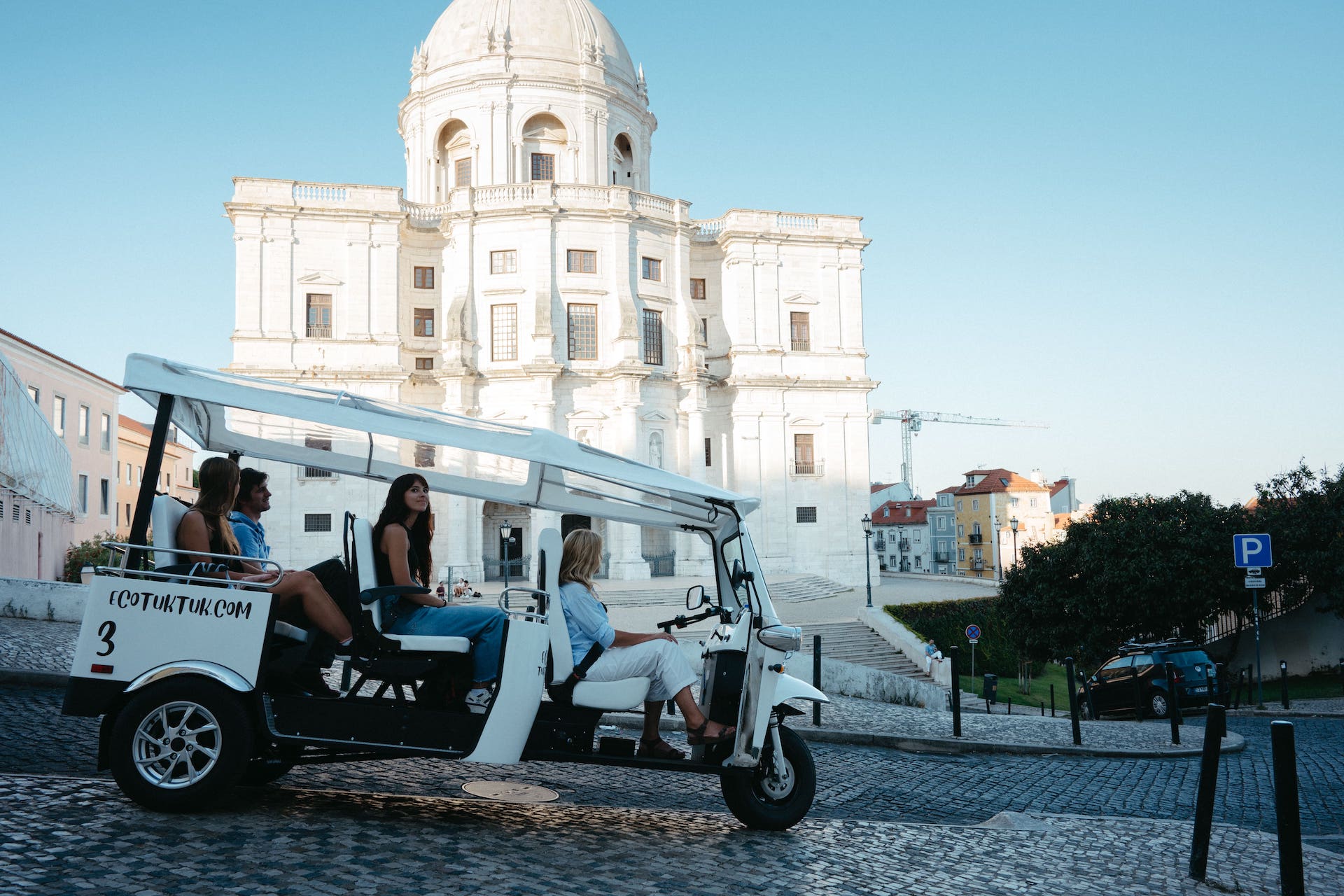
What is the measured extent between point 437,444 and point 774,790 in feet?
9.60

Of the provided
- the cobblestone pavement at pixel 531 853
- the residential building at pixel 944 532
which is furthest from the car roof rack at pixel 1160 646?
the residential building at pixel 944 532

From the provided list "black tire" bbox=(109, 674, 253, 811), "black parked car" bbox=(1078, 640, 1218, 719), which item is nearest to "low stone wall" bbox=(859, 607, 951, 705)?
"black parked car" bbox=(1078, 640, 1218, 719)

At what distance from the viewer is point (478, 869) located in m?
4.90

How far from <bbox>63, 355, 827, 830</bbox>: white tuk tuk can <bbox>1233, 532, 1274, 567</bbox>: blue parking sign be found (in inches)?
599

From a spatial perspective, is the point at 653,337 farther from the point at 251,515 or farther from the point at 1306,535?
the point at 251,515

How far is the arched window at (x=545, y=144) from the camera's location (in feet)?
161

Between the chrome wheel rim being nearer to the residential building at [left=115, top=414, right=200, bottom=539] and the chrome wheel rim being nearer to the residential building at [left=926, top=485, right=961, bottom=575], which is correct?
the residential building at [left=115, top=414, right=200, bottom=539]

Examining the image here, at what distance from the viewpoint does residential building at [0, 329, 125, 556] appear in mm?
35938

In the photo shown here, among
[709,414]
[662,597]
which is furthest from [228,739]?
[709,414]

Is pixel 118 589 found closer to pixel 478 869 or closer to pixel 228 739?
pixel 228 739

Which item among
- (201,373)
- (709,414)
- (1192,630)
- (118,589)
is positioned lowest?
(1192,630)

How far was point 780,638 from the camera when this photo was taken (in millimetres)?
6137

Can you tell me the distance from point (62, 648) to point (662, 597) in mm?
23349

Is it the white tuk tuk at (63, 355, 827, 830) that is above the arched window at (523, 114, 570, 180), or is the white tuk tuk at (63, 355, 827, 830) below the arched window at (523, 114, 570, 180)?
below
